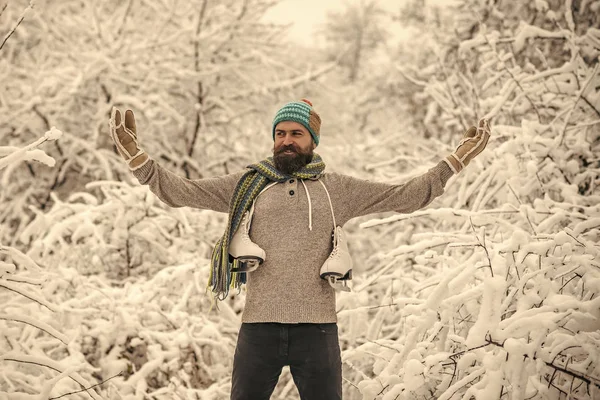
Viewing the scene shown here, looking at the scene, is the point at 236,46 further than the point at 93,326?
Yes

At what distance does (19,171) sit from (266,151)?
292 cm

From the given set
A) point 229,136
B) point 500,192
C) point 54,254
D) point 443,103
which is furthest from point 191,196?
point 229,136

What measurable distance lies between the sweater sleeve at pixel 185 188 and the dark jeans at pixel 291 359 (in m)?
0.56

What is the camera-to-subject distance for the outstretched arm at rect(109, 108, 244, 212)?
2.26 meters

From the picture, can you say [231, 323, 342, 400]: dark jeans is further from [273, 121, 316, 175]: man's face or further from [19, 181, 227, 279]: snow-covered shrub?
[19, 181, 227, 279]: snow-covered shrub

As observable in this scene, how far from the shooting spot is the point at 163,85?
7.16 metres

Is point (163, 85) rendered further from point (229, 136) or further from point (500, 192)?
point (500, 192)

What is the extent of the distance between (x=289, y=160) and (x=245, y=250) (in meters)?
0.43

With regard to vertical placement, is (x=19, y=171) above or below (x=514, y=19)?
below

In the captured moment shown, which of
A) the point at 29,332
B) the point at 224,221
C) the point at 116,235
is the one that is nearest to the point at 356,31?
the point at 224,221

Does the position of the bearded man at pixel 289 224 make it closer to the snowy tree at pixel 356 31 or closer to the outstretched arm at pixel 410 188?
the outstretched arm at pixel 410 188

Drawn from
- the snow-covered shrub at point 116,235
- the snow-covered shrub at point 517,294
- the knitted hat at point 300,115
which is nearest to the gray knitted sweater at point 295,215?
the knitted hat at point 300,115

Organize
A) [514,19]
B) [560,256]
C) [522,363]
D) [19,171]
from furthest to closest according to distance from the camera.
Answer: [19,171] < [514,19] < [560,256] < [522,363]

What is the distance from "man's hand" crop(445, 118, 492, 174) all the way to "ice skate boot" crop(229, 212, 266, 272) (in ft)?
2.78
